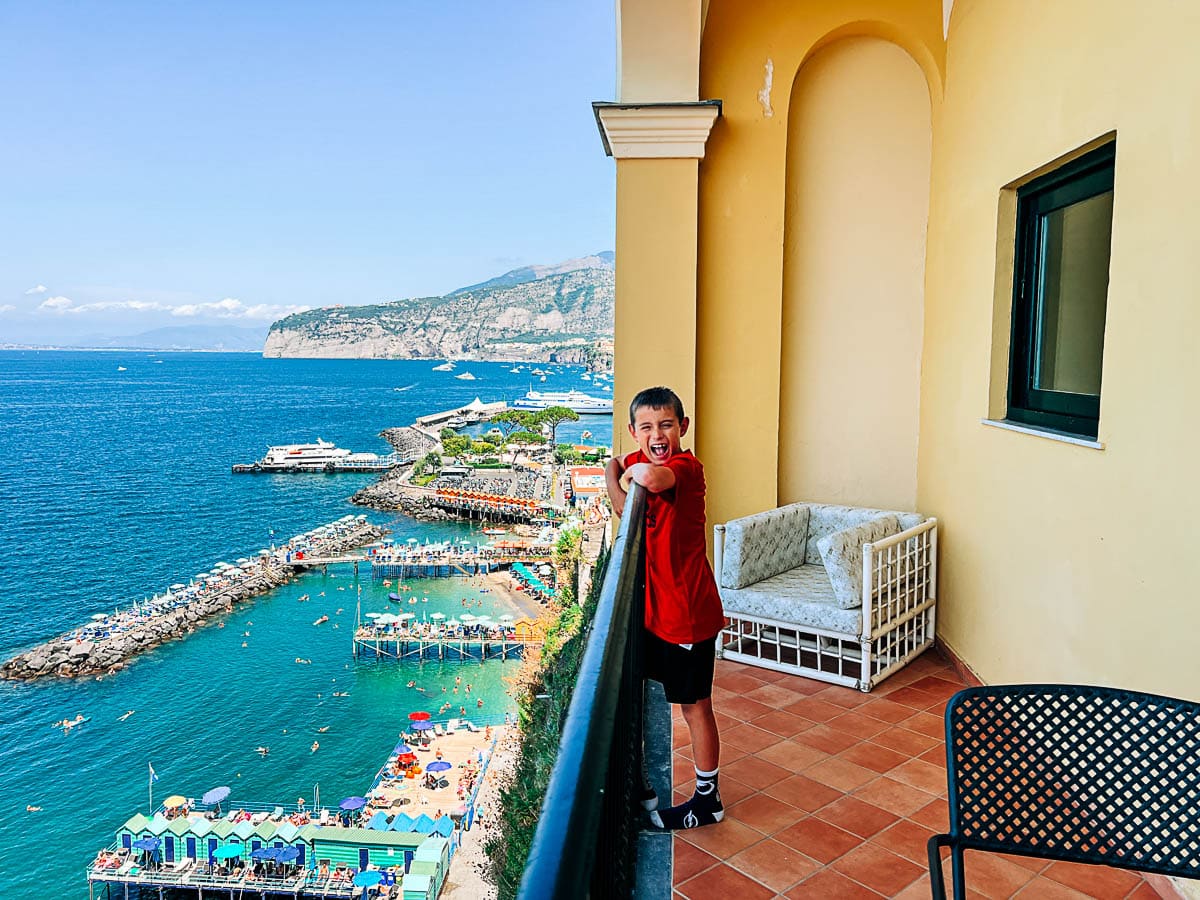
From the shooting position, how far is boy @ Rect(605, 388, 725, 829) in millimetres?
2117

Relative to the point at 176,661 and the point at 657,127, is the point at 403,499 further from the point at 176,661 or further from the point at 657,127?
the point at 657,127

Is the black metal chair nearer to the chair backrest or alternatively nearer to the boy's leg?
the chair backrest

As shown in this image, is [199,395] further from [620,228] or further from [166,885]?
[620,228]

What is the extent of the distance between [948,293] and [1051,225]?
78cm

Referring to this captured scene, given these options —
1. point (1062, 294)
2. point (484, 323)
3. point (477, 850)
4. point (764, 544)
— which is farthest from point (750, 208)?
point (484, 323)

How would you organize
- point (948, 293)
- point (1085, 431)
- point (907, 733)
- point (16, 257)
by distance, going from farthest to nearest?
point (16, 257)
point (948, 293)
point (907, 733)
point (1085, 431)

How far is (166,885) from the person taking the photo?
15078 millimetres

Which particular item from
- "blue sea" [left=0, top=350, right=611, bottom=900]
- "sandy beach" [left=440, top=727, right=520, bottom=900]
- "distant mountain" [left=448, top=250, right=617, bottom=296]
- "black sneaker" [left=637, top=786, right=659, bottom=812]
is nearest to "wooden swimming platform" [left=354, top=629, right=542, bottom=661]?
"blue sea" [left=0, top=350, right=611, bottom=900]

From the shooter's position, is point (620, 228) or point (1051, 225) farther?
point (620, 228)

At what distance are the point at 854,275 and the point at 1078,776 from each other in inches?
130

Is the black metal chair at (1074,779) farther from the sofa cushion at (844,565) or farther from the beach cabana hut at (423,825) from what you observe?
Answer: the beach cabana hut at (423,825)

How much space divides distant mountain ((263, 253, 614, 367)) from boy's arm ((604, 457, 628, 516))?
11618 centimetres

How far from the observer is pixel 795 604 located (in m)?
3.60

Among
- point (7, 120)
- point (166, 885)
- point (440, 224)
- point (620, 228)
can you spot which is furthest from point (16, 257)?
point (620, 228)
